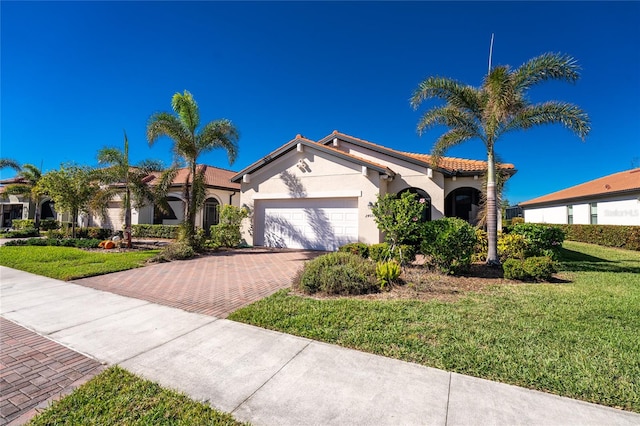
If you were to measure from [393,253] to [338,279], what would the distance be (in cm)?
260

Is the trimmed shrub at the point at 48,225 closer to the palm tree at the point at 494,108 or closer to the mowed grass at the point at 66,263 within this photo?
the mowed grass at the point at 66,263

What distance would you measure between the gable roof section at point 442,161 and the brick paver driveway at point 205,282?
7.78 m

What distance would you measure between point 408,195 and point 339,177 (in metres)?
6.16

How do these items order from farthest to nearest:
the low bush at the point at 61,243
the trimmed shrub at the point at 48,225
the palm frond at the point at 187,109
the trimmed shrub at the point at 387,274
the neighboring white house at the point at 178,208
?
the trimmed shrub at the point at 48,225
the neighboring white house at the point at 178,208
the low bush at the point at 61,243
the palm frond at the point at 187,109
the trimmed shrub at the point at 387,274

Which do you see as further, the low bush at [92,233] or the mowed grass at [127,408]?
the low bush at [92,233]

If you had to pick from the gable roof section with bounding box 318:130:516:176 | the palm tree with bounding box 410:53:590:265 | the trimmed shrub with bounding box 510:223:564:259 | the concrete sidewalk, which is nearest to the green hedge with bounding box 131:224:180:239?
the gable roof section with bounding box 318:130:516:176

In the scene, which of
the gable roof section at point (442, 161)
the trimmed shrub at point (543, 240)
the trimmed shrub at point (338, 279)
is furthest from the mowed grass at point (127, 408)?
the gable roof section at point (442, 161)

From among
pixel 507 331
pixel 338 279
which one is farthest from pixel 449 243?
pixel 507 331

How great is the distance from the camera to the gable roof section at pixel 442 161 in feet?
43.0

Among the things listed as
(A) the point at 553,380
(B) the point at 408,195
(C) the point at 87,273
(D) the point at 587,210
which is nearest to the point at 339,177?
(B) the point at 408,195

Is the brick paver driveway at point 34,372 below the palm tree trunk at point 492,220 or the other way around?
below

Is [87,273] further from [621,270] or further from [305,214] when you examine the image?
[621,270]

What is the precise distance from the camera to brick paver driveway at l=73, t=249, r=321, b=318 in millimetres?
5883

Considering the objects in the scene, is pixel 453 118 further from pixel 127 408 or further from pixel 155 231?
pixel 155 231
